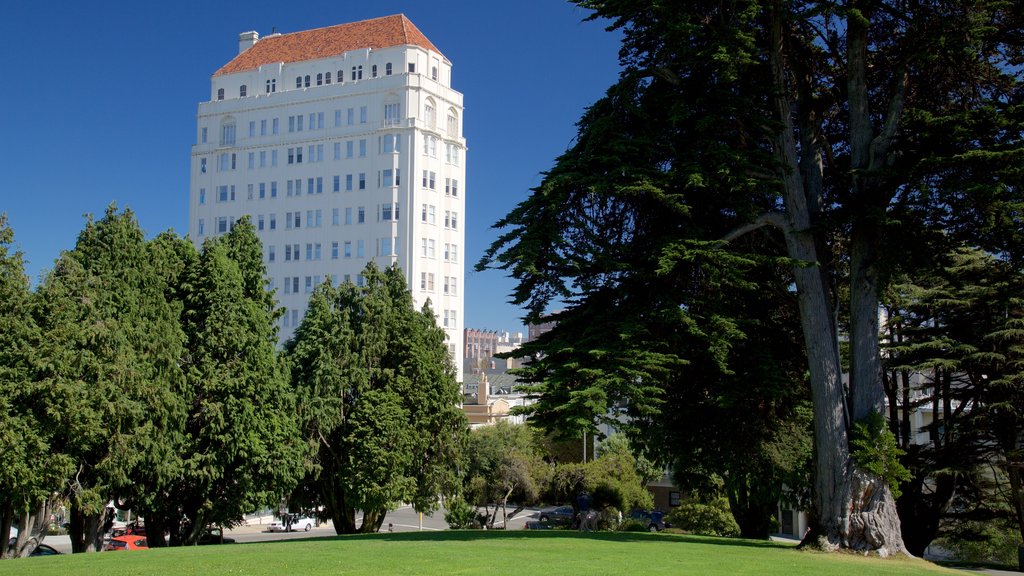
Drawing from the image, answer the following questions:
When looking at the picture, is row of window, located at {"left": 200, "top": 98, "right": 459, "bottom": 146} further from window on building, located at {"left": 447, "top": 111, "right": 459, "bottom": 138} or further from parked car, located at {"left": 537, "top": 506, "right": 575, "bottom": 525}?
parked car, located at {"left": 537, "top": 506, "right": 575, "bottom": 525}

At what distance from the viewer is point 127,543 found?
3478cm

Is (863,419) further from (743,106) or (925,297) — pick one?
(925,297)

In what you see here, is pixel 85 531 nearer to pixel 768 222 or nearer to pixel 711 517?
pixel 768 222

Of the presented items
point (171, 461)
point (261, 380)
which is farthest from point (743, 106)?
point (171, 461)

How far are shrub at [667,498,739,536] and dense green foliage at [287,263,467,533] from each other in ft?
45.0

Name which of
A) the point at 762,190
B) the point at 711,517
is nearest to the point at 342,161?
the point at 711,517

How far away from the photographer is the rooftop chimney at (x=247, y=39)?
310 feet

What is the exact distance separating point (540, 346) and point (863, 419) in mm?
6982

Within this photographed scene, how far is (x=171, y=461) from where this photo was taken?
77.9ft

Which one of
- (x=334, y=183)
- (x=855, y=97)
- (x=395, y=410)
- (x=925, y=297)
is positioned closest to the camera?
(x=855, y=97)

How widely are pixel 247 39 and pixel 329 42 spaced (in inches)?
488

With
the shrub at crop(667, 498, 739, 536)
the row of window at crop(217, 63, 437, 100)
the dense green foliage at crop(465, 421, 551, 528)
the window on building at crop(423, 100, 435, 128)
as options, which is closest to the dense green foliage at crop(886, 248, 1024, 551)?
the shrub at crop(667, 498, 739, 536)

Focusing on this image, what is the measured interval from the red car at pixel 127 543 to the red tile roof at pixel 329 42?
57896 millimetres

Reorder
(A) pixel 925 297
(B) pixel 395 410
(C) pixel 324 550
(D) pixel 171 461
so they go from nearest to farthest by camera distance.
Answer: (C) pixel 324 550 → (D) pixel 171 461 → (A) pixel 925 297 → (B) pixel 395 410
